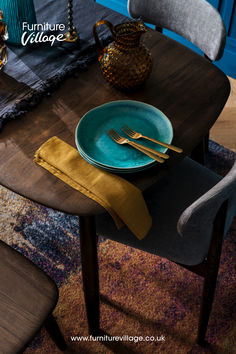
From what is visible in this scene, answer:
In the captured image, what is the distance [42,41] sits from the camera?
1315mm

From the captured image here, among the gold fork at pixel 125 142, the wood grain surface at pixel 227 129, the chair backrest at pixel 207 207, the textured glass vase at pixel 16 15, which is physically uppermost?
the textured glass vase at pixel 16 15

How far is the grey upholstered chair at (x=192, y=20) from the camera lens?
136 centimetres

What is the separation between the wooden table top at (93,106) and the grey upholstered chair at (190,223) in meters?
0.15

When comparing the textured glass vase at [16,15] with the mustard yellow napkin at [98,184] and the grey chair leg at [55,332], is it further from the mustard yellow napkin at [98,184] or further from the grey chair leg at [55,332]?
the grey chair leg at [55,332]

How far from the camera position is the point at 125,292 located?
1452 millimetres

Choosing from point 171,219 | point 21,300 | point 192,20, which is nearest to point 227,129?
point 192,20

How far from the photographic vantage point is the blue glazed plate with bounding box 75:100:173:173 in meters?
0.98

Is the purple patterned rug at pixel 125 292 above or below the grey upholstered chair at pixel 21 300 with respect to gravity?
below

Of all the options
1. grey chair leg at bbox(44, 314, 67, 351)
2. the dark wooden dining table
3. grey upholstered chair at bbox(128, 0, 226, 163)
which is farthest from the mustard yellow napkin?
grey upholstered chair at bbox(128, 0, 226, 163)

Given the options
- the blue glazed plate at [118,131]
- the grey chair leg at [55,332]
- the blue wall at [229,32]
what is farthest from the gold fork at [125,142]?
the blue wall at [229,32]

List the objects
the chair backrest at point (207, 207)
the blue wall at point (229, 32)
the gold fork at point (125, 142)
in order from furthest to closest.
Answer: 1. the blue wall at point (229, 32)
2. the gold fork at point (125, 142)
3. the chair backrest at point (207, 207)

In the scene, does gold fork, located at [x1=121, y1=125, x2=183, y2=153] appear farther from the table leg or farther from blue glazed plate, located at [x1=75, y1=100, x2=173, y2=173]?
the table leg

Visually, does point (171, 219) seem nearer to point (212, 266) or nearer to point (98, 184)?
point (212, 266)

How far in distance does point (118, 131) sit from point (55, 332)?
68 cm
